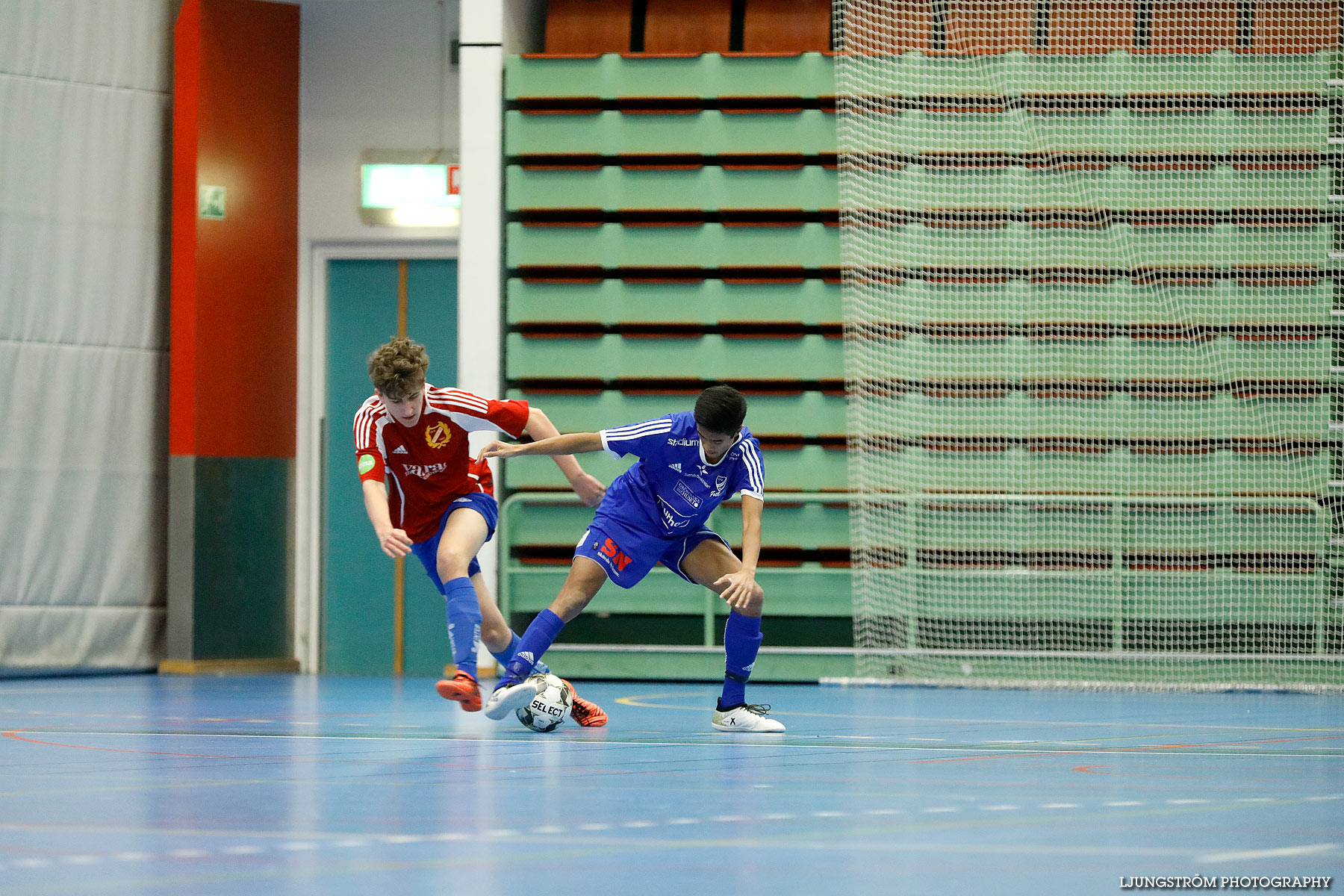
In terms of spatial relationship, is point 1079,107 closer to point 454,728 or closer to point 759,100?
point 759,100

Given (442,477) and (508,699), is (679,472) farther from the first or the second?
(508,699)

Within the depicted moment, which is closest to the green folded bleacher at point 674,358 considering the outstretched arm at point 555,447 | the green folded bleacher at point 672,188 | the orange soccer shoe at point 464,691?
the green folded bleacher at point 672,188

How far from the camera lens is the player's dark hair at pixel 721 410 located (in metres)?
6.32

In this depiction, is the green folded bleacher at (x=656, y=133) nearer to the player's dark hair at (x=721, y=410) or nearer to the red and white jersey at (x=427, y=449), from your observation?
the red and white jersey at (x=427, y=449)

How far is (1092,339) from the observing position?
10781mm

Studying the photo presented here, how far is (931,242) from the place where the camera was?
35.9 feet

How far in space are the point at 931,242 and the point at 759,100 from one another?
155 centimetres

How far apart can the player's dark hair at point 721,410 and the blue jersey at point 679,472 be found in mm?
212

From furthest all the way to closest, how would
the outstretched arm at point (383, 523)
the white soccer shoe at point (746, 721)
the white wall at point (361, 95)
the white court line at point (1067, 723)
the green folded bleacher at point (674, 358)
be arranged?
the white wall at point (361, 95)
the green folded bleacher at point (674, 358)
the white court line at point (1067, 723)
the white soccer shoe at point (746, 721)
the outstretched arm at point (383, 523)

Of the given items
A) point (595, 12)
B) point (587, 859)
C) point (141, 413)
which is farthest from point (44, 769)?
point (595, 12)

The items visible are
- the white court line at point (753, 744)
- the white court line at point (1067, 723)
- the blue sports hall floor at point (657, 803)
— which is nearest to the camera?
the blue sports hall floor at point (657, 803)

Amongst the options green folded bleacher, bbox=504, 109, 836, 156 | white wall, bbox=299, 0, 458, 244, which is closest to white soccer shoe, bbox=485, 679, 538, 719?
green folded bleacher, bbox=504, 109, 836, 156

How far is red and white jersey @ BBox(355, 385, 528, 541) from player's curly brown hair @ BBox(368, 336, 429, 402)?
25 cm

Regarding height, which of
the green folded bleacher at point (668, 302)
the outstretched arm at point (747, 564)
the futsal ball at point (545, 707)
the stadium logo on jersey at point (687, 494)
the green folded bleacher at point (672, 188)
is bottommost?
the futsal ball at point (545, 707)
